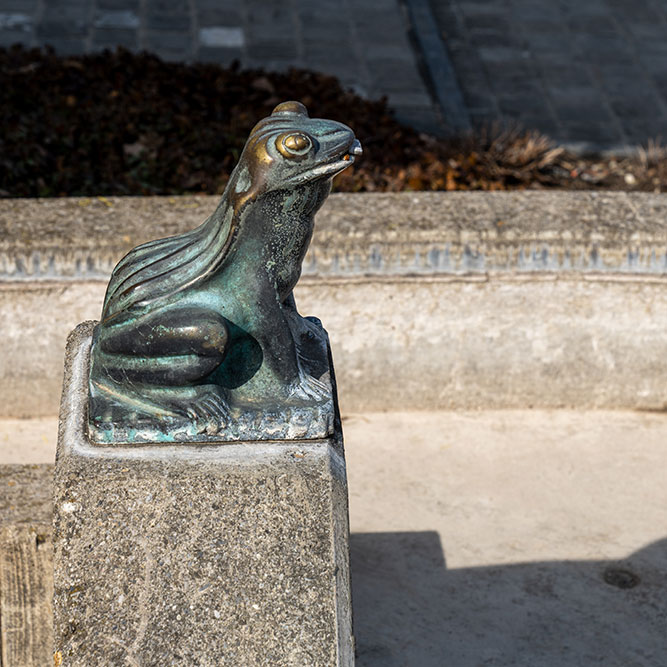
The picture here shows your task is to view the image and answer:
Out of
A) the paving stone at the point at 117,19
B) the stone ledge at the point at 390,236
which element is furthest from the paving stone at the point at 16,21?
the stone ledge at the point at 390,236

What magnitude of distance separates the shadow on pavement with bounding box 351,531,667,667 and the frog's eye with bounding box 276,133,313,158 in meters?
1.88

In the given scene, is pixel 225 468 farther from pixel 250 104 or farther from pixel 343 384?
pixel 250 104

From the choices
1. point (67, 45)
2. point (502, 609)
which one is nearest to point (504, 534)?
point (502, 609)

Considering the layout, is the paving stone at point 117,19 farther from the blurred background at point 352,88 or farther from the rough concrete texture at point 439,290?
the rough concrete texture at point 439,290

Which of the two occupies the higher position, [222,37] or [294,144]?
[294,144]

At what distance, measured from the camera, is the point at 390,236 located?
176 inches

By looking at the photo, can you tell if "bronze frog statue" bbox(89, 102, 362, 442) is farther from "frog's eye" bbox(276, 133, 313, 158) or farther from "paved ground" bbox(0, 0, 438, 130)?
"paved ground" bbox(0, 0, 438, 130)

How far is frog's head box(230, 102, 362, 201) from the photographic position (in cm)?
269

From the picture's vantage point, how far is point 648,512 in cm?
443

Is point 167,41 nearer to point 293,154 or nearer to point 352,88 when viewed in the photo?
point 352,88

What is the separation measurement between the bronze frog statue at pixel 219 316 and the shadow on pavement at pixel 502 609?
4.28 feet

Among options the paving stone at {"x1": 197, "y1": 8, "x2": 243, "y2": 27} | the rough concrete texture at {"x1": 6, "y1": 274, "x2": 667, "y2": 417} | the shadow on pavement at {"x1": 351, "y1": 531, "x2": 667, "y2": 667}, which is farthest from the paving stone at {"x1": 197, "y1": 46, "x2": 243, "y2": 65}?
the shadow on pavement at {"x1": 351, "y1": 531, "x2": 667, "y2": 667}

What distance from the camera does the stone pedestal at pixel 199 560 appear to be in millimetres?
2654

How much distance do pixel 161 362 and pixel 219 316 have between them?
0.62ft
